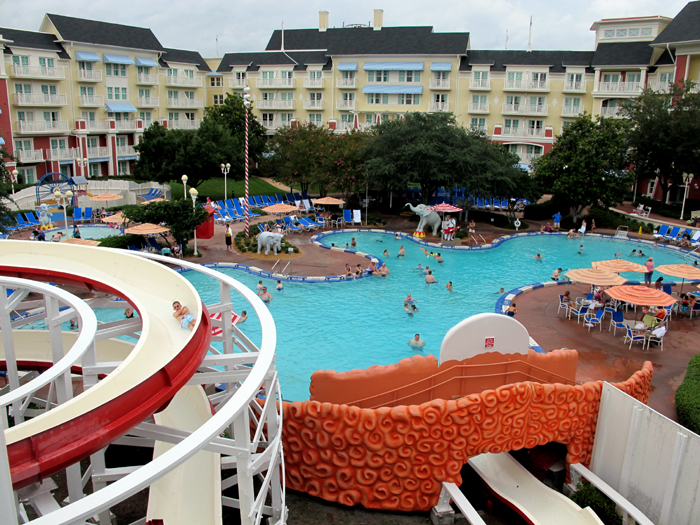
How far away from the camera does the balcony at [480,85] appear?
Result: 52.4 meters

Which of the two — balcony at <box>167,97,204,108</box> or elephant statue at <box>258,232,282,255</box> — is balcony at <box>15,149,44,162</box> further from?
elephant statue at <box>258,232,282,255</box>

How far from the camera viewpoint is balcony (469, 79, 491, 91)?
52.4 metres

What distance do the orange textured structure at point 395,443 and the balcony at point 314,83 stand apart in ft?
162

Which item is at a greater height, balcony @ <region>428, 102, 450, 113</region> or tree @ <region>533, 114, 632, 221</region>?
balcony @ <region>428, 102, 450, 113</region>

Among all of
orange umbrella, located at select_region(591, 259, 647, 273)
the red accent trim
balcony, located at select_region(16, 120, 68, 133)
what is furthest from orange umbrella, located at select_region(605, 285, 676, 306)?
balcony, located at select_region(16, 120, 68, 133)

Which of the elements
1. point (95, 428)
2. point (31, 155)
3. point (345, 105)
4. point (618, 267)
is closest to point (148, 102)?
point (31, 155)

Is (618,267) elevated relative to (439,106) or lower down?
lower down

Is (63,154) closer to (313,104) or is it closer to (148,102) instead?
(148,102)

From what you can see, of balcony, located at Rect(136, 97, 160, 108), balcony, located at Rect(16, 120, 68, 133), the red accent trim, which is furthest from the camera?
balcony, located at Rect(136, 97, 160, 108)

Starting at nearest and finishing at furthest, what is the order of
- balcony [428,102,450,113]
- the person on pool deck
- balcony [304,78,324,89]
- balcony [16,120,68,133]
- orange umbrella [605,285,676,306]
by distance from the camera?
the person on pool deck → orange umbrella [605,285,676,306] → balcony [16,120,68,133] → balcony [428,102,450,113] → balcony [304,78,324,89]

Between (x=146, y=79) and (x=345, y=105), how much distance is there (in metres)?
18.5

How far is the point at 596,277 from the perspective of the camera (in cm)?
2061

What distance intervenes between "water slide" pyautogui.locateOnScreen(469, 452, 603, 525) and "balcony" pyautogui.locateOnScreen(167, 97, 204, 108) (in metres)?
50.7

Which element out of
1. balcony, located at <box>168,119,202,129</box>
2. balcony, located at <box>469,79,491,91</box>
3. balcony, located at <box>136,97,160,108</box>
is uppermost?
balcony, located at <box>469,79,491,91</box>
